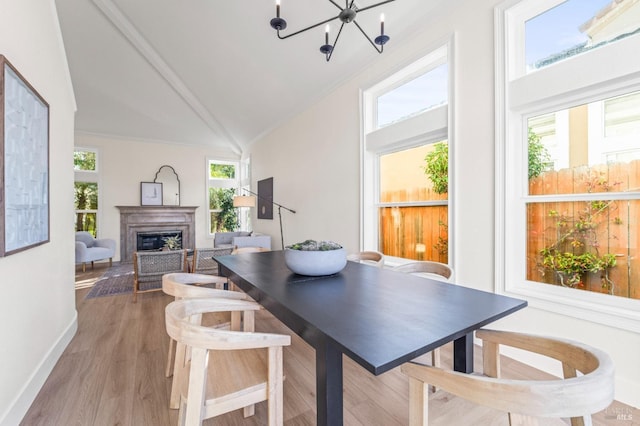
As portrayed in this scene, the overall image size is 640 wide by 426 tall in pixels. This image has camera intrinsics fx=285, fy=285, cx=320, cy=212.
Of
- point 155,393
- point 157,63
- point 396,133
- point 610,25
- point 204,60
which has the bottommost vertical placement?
point 155,393

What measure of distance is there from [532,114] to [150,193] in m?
7.30

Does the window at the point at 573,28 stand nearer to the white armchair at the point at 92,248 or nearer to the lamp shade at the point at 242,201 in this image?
the lamp shade at the point at 242,201

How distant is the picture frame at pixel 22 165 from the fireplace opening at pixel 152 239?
16.9 ft

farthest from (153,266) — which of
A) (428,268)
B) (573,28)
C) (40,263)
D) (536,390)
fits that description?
(573,28)

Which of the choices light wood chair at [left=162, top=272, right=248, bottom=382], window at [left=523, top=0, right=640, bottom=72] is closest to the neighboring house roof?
window at [left=523, top=0, right=640, bottom=72]

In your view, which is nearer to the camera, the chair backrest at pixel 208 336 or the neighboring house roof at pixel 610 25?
the chair backrest at pixel 208 336

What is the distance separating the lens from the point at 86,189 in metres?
6.16

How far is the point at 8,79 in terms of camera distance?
1.41 meters

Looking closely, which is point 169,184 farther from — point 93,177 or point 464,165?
Result: point 464,165

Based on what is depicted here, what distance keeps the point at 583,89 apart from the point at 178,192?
7441 millimetres

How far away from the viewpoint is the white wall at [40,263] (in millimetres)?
1470

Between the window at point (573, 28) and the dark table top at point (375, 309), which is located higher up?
the window at point (573, 28)

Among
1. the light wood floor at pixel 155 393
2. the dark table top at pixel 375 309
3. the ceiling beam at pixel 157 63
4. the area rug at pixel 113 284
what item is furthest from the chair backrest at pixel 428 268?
the ceiling beam at pixel 157 63

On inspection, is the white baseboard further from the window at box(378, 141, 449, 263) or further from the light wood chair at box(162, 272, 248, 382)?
the window at box(378, 141, 449, 263)
